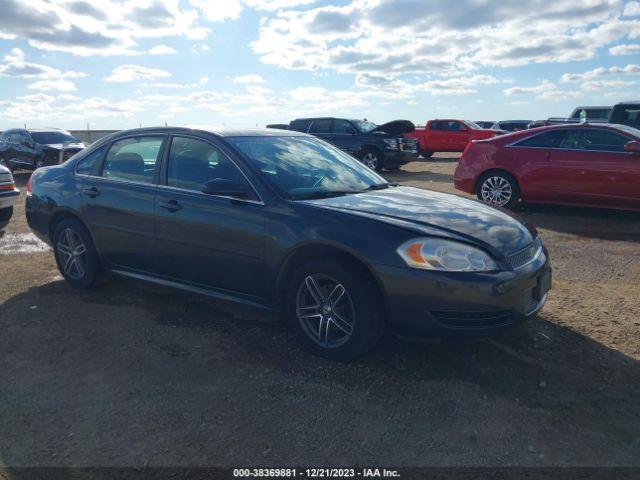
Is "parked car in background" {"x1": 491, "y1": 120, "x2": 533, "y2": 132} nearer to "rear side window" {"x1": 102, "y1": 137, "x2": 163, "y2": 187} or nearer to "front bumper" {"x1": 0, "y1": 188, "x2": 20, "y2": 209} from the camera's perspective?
"front bumper" {"x1": 0, "y1": 188, "x2": 20, "y2": 209}

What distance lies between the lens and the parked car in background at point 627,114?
42.7ft

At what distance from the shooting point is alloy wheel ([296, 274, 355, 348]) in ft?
11.8

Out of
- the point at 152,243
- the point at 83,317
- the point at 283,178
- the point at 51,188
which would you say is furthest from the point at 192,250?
the point at 51,188

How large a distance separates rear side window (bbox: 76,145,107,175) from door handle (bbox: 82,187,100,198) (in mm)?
170

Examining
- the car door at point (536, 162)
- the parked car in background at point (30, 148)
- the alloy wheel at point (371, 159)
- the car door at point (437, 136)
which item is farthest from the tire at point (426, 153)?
the car door at point (536, 162)

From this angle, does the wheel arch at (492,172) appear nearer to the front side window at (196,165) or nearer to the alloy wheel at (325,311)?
the front side window at (196,165)

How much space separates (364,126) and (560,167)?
9246 mm

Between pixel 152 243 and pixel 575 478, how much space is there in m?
3.43

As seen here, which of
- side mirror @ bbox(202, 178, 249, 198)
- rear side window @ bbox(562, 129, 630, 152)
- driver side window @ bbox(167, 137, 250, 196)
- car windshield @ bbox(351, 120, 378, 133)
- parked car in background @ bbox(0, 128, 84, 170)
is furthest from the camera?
parked car in background @ bbox(0, 128, 84, 170)

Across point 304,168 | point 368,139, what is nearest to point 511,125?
point 368,139

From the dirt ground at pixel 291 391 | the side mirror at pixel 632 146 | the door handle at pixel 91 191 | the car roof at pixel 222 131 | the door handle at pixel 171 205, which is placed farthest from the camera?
the side mirror at pixel 632 146

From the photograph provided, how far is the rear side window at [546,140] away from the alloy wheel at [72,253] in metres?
6.99

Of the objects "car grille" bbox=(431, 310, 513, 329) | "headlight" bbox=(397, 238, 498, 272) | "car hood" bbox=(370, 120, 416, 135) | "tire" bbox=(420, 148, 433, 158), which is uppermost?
"car hood" bbox=(370, 120, 416, 135)

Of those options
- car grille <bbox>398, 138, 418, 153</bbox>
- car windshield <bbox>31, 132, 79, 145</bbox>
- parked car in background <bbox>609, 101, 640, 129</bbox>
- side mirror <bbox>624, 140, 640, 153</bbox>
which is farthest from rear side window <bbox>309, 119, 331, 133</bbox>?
side mirror <bbox>624, 140, 640, 153</bbox>
